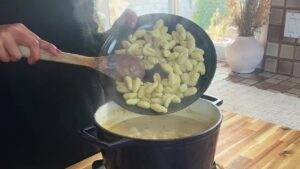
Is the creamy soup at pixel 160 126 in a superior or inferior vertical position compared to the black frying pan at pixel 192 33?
inferior

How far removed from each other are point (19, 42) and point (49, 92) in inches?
13.2

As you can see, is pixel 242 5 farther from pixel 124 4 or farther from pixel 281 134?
pixel 281 134

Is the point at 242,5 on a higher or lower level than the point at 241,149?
higher

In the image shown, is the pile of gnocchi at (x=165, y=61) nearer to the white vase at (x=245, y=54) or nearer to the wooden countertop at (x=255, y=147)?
the wooden countertop at (x=255, y=147)

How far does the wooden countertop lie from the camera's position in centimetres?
73

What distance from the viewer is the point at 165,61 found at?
70cm

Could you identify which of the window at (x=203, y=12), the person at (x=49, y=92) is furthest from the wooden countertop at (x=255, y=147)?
the window at (x=203, y=12)

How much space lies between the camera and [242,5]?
214 centimetres

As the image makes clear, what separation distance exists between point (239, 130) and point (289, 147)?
13cm

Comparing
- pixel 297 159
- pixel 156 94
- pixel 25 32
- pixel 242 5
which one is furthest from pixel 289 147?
pixel 242 5

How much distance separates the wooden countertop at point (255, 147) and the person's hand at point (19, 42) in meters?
0.31

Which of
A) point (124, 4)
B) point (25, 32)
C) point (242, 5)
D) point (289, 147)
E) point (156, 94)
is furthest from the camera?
point (124, 4)

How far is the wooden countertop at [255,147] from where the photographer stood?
2.40 feet

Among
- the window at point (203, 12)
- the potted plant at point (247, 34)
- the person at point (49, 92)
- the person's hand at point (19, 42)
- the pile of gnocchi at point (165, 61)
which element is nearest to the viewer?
the person's hand at point (19, 42)
